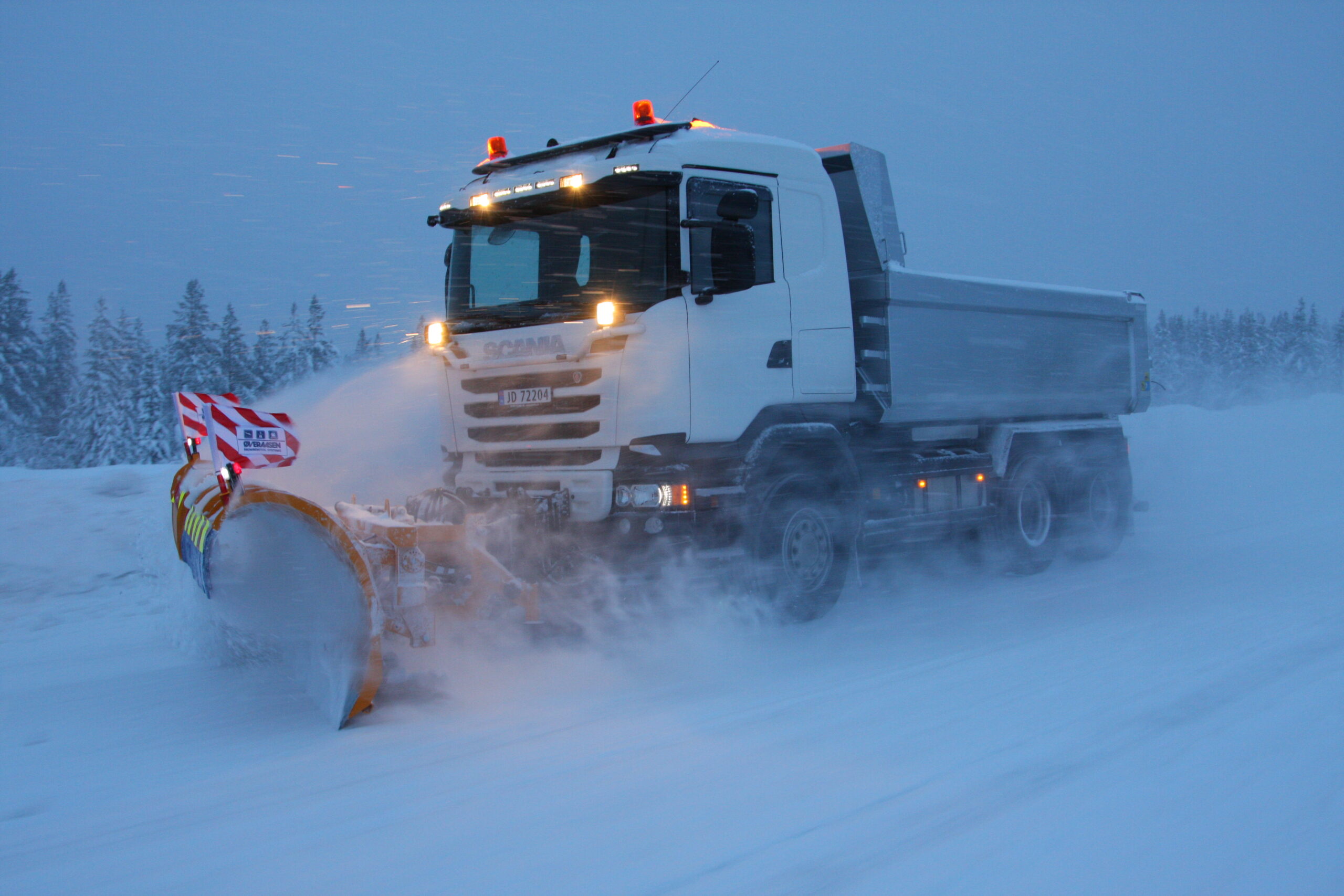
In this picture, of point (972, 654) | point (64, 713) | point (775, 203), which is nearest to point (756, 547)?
point (972, 654)

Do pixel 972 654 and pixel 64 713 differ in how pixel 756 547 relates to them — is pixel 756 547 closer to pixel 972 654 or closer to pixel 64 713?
pixel 972 654

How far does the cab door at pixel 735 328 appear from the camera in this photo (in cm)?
544

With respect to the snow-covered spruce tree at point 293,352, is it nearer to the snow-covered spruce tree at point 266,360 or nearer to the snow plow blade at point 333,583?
the snow-covered spruce tree at point 266,360

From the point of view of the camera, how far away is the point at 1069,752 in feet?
11.4

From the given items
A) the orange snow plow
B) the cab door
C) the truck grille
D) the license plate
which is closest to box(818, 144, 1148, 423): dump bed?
the cab door

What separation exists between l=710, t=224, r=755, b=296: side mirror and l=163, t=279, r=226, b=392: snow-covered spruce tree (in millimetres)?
30890

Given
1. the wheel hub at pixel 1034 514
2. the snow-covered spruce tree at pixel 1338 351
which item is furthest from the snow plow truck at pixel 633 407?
the snow-covered spruce tree at pixel 1338 351

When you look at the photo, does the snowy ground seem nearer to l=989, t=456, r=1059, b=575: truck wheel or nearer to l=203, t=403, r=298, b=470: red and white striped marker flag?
l=203, t=403, r=298, b=470: red and white striped marker flag

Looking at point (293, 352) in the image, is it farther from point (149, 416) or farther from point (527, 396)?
point (527, 396)

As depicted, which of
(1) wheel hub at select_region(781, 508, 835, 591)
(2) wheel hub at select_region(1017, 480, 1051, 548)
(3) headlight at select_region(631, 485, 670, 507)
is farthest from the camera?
(2) wheel hub at select_region(1017, 480, 1051, 548)

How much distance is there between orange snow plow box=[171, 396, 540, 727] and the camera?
400 cm

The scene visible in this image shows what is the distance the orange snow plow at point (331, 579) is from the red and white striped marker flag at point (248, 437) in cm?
1

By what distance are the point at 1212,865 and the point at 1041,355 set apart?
6189 mm

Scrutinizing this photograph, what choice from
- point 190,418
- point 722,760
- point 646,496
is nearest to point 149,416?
point 190,418
